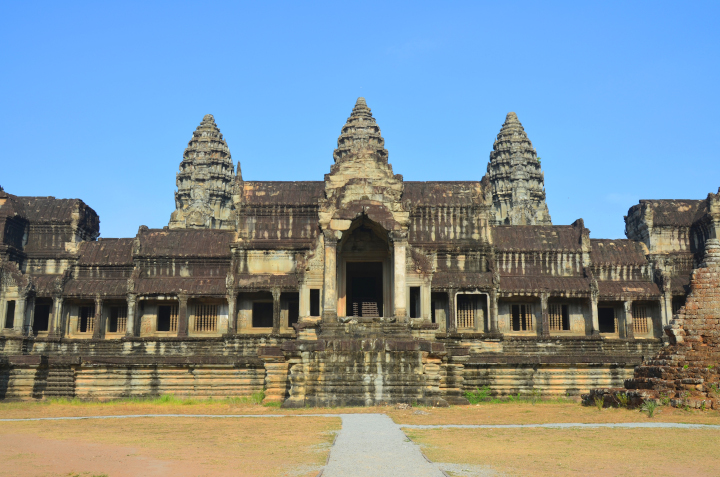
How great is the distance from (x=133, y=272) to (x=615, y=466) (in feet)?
92.9

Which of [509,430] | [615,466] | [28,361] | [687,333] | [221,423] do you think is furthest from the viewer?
[28,361]

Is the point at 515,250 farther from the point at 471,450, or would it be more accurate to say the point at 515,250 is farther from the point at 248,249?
the point at 471,450

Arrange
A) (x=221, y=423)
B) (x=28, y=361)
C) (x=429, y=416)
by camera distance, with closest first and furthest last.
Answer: (x=221, y=423) < (x=429, y=416) < (x=28, y=361)

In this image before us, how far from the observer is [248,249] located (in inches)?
1302

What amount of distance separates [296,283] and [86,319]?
1241cm

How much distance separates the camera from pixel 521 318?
1359 inches

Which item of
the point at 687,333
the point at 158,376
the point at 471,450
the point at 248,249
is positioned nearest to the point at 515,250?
the point at 248,249

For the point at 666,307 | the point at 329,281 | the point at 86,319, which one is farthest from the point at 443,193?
the point at 86,319

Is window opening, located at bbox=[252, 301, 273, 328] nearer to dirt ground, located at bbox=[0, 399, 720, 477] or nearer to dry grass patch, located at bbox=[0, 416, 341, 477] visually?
dirt ground, located at bbox=[0, 399, 720, 477]

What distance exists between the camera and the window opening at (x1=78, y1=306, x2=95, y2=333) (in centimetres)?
3547

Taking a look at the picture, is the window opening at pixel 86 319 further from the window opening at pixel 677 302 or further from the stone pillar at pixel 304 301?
the window opening at pixel 677 302

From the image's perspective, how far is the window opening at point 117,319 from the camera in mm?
35500

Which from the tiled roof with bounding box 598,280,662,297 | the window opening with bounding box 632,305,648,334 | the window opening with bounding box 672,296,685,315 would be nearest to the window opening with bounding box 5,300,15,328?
the tiled roof with bounding box 598,280,662,297

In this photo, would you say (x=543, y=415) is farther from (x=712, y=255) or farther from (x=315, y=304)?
(x=315, y=304)
